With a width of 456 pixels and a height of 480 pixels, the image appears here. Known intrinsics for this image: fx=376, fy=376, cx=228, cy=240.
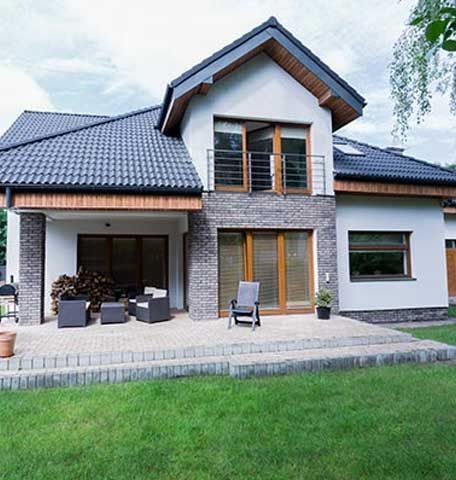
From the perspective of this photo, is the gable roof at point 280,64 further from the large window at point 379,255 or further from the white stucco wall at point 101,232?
the large window at point 379,255

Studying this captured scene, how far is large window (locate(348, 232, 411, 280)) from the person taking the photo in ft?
39.2

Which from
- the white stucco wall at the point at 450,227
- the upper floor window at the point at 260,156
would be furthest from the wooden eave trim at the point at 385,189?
the white stucco wall at the point at 450,227

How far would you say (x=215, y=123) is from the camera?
11.0 meters

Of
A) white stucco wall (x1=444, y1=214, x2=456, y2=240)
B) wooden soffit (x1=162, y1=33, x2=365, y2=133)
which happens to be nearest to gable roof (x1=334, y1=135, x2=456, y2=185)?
wooden soffit (x1=162, y1=33, x2=365, y2=133)

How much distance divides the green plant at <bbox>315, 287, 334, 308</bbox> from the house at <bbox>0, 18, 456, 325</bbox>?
0.59 metres

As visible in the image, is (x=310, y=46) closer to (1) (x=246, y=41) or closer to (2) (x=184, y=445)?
(1) (x=246, y=41)

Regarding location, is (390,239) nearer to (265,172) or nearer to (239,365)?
(265,172)

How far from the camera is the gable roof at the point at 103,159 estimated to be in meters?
8.78

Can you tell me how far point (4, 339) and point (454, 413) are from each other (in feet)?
23.3

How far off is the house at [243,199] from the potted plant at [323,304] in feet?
2.13

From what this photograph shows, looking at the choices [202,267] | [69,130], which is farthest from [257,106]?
[69,130]

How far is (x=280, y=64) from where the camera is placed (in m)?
11.4

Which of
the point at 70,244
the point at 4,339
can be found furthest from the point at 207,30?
the point at 4,339

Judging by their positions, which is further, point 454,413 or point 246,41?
point 246,41
